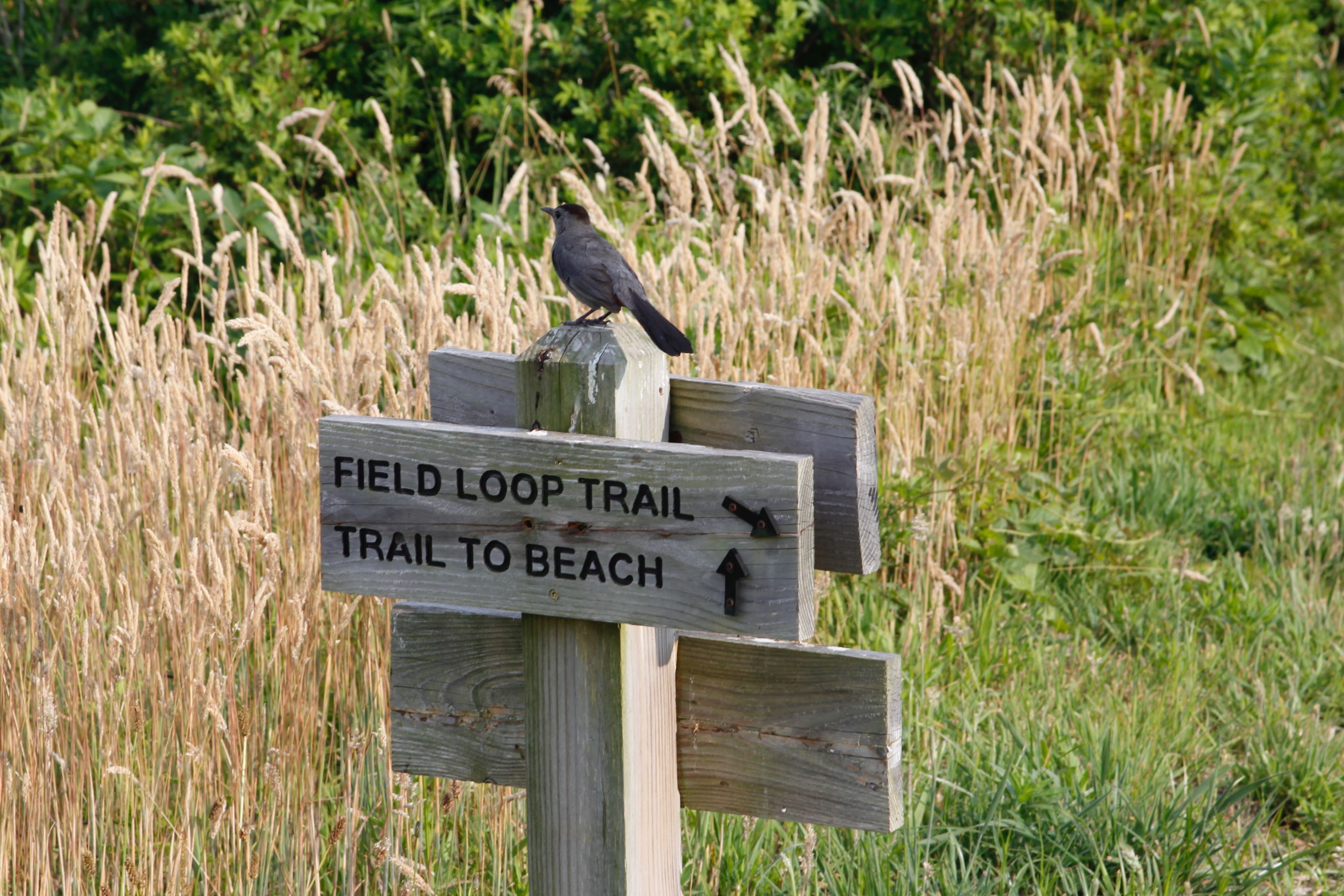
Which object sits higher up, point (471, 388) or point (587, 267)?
point (587, 267)

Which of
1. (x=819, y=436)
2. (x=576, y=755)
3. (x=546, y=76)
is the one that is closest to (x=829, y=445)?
(x=819, y=436)

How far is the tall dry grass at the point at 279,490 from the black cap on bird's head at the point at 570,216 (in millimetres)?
205

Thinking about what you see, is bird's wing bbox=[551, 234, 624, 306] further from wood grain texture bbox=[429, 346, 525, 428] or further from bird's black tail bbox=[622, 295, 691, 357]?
wood grain texture bbox=[429, 346, 525, 428]

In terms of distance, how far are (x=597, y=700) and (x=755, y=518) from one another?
0.34 m

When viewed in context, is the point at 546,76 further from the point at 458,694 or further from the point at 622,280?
the point at 458,694

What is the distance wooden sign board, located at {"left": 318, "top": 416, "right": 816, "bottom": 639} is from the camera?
1.43 meters

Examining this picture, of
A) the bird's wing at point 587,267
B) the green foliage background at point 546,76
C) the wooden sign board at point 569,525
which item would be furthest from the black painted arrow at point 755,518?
the green foliage background at point 546,76

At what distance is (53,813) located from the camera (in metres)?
2.21

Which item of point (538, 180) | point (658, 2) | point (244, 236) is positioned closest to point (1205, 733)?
point (244, 236)

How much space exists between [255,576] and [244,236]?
1302mm

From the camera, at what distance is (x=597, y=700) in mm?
1582

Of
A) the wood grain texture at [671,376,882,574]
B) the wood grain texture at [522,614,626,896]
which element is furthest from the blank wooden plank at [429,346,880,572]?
the wood grain texture at [522,614,626,896]

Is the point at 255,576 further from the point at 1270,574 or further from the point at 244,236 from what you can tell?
the point at 1270,574

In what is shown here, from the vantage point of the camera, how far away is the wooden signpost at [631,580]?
1.47 m
